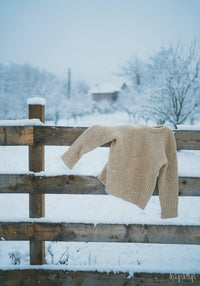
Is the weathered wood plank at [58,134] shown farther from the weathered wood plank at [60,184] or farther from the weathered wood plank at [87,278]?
the weathered wood plank at [87,278]

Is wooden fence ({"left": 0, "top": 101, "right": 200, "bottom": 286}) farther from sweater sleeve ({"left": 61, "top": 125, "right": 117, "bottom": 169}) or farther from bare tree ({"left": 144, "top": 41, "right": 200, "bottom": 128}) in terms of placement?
bare tree ({"left": 144, "top": 41, "right": 200, "bottom": 128})

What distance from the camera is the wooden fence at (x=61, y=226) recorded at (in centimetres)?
182

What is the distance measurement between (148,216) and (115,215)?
2.28 ft

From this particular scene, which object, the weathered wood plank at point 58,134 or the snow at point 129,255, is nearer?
the weathered wood plank at point 58,134

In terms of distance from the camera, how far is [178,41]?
10.9m

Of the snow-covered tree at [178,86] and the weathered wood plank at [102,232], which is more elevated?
the snow-covered tree at [178,86]

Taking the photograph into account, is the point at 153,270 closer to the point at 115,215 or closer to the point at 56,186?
the point at 56,186

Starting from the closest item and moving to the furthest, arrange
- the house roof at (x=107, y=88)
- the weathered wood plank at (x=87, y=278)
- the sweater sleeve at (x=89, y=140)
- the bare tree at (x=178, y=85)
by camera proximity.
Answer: the sweater sleeve at (x=89, y=140), the weathered wood plank at (x=87, y=278), the bare tree at (x=178, y=85), the house roof at (x=107, y=88)

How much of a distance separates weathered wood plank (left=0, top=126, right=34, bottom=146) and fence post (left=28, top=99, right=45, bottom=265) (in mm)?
93

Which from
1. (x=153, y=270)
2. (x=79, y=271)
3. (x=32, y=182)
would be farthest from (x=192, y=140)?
(x=79, y=271)

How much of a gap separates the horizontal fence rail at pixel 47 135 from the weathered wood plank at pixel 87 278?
1367mm

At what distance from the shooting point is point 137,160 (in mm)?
1750

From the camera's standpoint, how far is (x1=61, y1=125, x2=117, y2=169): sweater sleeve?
170cm

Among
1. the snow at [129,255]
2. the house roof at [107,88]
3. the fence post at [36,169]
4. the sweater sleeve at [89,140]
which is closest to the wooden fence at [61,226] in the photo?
the fence post at [36,169]
